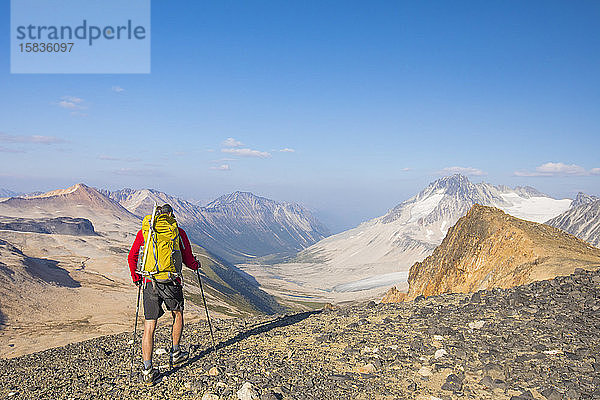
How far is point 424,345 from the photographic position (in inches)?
468

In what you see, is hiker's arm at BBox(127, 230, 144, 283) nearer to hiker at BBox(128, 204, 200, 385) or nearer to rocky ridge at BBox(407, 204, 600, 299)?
hiker at BBox(128, 204, 200, 385)

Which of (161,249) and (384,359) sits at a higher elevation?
(161,249)

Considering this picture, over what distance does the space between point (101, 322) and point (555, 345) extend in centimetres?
7774

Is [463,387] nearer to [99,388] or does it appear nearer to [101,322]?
[99,388]

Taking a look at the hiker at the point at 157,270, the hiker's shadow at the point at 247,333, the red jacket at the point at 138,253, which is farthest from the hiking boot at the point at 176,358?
the red jacket at the point at 138,253

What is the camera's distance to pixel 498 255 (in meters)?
29.3

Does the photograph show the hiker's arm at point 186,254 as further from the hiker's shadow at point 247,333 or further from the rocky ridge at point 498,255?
the rocky ridge at point 498,255

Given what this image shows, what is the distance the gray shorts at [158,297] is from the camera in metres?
11.0

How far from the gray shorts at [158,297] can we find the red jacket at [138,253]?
60cm

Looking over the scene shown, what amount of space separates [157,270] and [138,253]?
90 centimetres

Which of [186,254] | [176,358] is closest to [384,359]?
[176,358]

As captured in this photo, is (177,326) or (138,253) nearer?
(138,253)

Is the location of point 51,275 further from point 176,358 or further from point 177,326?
point 176,358

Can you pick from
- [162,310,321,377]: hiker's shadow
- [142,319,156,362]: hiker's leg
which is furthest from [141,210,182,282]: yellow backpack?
[162,310,321,377]: hiker's shadow
